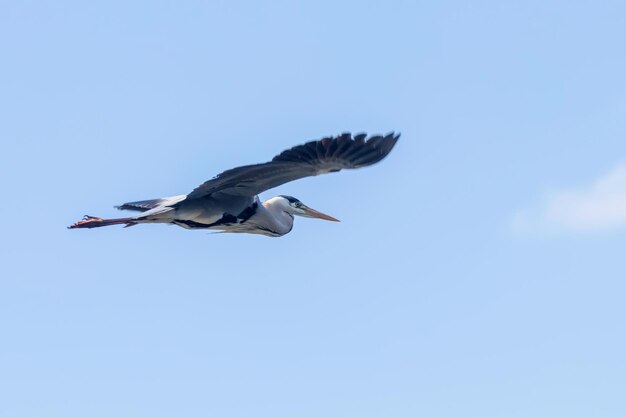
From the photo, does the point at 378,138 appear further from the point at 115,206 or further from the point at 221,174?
the point at 115,206

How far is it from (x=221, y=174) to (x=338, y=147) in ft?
3.96

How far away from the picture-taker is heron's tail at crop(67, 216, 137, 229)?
16.3 meters

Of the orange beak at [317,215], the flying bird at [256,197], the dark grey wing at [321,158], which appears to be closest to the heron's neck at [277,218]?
the flying bird at [256,197]

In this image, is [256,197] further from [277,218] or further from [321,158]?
[321,158]

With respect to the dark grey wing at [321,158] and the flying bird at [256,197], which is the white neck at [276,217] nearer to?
the flying bird at [256,197]

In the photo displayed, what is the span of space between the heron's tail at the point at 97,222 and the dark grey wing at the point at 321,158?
1378 mm

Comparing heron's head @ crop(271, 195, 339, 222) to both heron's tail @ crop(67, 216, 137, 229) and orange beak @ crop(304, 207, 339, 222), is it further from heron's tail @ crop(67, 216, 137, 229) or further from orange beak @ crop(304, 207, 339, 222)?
heron's tail @ crop(67, 216, 137, 229)

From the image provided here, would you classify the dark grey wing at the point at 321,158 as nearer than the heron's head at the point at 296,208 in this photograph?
Yes

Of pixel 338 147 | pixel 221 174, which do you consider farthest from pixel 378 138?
A: pixel 221 174

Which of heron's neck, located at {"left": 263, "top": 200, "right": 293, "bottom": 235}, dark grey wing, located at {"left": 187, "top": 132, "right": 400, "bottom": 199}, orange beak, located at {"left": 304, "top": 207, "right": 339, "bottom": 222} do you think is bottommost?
dark grey wing, located at {"left": 187, "top": 132, "right": 400, "bottom": 199}

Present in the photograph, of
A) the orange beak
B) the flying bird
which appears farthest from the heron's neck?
the orange beak

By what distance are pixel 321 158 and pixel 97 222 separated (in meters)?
3.09

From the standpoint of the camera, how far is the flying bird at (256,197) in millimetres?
14828

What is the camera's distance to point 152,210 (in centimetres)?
1622
